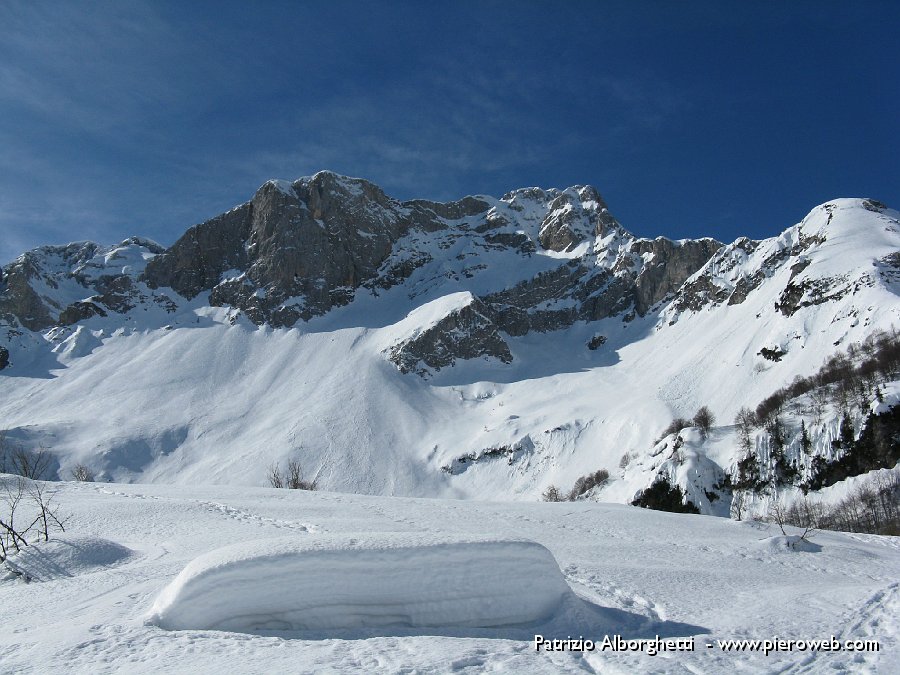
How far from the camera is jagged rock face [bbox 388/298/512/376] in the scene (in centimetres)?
12950

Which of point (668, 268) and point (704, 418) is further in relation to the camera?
point (668, 268)

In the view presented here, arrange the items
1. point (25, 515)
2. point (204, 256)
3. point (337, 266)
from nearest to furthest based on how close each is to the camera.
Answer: point (25, 515)
point (337, 266)
point (204, 256)

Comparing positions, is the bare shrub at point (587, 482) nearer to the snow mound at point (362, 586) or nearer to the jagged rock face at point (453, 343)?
the jagged rock face at point (453, 343)

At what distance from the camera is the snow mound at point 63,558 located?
14.9 metres

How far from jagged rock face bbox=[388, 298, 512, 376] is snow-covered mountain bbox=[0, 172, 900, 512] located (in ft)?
1.59

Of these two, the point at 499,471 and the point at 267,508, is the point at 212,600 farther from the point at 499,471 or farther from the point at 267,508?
the point at 499,471

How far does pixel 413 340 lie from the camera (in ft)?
437

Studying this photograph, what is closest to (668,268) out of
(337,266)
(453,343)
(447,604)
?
(453,343)

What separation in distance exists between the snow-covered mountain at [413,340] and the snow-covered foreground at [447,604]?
138 ft

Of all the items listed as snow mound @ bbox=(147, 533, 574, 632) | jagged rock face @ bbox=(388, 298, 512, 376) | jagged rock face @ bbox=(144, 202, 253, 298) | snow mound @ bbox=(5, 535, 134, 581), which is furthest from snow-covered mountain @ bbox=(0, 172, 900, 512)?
snow mound @ bbox=(5, 535, 134, 581)

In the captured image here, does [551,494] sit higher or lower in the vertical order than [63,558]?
lower

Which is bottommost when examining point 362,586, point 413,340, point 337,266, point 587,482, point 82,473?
point 587,482

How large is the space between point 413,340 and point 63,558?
4625 inches

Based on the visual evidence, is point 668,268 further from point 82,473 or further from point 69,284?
point 69,284
